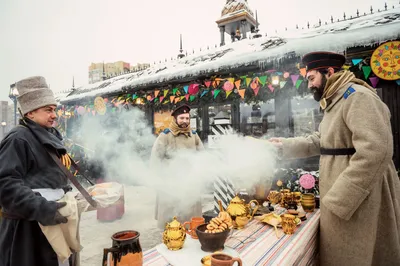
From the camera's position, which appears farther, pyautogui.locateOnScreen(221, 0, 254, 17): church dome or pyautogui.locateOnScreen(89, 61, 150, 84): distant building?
pyautogui.locateOnScreen(89, 61, 150, 84): distant building

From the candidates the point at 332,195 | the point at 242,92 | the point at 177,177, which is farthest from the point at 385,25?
the point at 177,177

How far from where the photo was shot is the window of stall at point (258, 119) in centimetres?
736

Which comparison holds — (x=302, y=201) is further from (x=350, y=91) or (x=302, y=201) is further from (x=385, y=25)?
(x=385, y=25)

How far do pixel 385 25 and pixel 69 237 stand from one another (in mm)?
7013

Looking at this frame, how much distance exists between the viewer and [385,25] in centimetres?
518

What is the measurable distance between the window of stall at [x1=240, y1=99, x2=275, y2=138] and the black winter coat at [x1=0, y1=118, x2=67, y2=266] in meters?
6.34

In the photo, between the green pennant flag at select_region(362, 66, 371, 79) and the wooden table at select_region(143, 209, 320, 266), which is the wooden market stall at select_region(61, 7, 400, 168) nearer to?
the green pennant flag at select_region(362, 66, 371, 79)

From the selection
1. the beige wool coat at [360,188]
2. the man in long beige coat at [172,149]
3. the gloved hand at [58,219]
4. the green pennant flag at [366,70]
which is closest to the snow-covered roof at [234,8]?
the green pennant flag at [366,70]

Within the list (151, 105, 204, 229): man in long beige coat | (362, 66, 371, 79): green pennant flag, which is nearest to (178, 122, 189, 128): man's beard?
(151, 105, 204, 229): man in long beige coat

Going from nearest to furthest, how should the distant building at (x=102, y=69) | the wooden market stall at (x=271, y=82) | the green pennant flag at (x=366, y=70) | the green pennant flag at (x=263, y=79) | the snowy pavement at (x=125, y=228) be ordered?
the snowy pavement at (x=125, y=228) < the wooden market stall at (x=271, y=82) < the green pennant flag at (x=366, y=70) < the green pennant flag at (x=263, y=79) < the distant building at (x=102, y=69)

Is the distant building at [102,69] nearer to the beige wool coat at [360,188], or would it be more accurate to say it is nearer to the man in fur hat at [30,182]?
the man in fur hat at [30,182]

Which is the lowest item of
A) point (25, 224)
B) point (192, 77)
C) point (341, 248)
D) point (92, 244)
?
point (92, 244)

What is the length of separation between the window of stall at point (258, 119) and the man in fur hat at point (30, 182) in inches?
246

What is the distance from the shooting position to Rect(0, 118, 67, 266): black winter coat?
1783 mm
